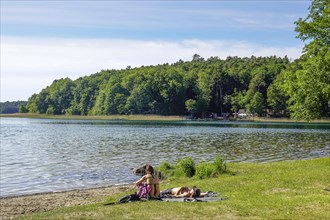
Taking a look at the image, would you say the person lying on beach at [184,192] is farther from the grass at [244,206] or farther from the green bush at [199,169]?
the green bush at [199,169]

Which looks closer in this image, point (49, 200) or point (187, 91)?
point (49, 200)

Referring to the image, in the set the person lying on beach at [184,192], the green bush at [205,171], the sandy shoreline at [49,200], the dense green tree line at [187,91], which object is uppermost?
the dense green tree line at [187,91]

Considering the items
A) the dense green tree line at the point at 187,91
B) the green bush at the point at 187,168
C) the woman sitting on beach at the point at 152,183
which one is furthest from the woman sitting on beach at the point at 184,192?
the dense green tree line at the point at 187,91

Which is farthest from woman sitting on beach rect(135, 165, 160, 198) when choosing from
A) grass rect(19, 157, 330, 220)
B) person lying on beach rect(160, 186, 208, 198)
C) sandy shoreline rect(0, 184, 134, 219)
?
sandy shoreline rect(0, 184, 134, 219)

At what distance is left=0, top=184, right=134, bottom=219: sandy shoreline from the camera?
16625 mm

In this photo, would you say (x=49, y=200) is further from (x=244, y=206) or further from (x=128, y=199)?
(x=244, y=206)

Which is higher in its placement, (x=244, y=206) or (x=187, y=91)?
(x=187, y=91)

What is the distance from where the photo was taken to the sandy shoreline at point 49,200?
54.5 feet

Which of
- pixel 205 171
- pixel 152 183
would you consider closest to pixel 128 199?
pixel 152 183

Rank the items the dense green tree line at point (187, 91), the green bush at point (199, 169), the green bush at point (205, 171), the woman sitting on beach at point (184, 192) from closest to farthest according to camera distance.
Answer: the woman sitting on beach at point (184, 192) → the green bush at point (205, 171) → the green bush at point (199, 169) → the dense green tree line at point (187, 91)

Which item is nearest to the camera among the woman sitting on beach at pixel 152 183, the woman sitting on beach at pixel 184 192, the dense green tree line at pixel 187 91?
the woman sitting on beach at pixel 184 192

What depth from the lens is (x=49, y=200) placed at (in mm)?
18672

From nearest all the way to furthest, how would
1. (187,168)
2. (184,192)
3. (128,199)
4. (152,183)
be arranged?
(128,199) < (152,183) < (184,192) < (187,168)

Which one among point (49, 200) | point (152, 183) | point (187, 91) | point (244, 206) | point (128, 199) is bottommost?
point (49, 200)
